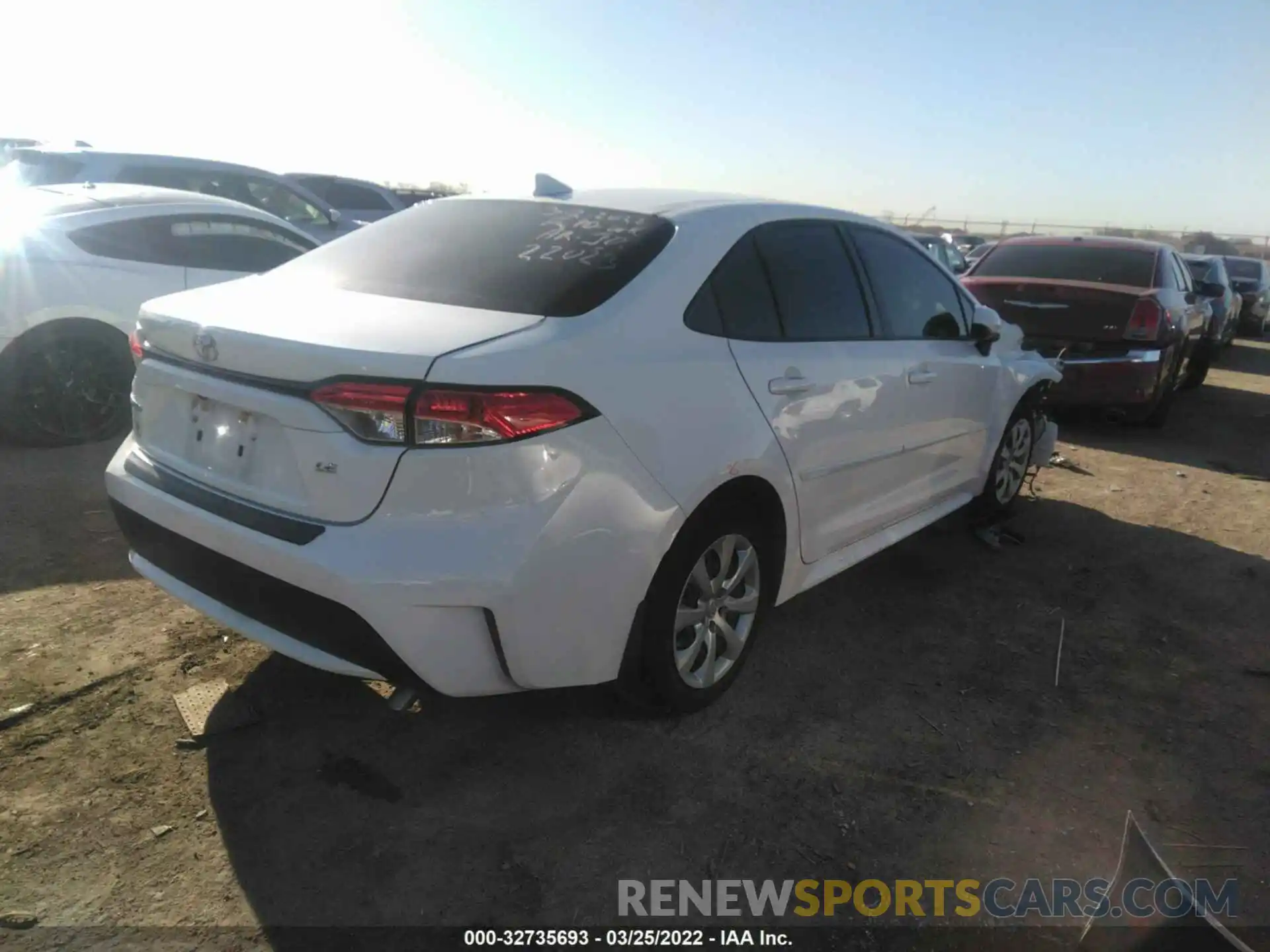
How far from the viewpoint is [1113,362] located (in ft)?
24.6

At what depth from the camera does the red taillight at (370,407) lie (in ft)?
7.30

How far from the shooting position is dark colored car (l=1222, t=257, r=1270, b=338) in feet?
59.7

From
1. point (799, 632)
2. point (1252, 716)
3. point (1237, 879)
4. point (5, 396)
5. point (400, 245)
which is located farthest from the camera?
point (5, 396)

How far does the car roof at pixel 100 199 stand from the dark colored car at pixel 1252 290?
18.3m

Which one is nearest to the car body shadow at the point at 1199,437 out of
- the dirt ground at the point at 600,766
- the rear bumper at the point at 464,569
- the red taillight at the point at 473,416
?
the dirt ground at the point at 600,766

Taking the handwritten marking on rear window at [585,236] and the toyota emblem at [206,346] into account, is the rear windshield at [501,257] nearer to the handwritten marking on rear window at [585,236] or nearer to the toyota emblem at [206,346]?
the handwritten marking on rear window at [585,236]

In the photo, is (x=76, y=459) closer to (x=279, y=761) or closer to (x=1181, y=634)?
(x=279, y=761)

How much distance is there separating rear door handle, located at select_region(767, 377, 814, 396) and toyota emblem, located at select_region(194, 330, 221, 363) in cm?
166

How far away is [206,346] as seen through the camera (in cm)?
252

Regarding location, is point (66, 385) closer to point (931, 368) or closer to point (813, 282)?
point (813, 282)

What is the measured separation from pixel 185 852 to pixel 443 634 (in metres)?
0.86

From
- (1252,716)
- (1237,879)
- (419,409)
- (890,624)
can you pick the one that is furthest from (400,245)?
(1252,716)

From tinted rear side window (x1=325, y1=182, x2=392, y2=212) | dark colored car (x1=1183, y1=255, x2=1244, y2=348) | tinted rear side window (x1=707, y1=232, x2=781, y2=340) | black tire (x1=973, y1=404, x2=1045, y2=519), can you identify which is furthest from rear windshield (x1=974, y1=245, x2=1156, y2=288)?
tinted rear side window (x1=325, y1=182, x2=392, y2=212)

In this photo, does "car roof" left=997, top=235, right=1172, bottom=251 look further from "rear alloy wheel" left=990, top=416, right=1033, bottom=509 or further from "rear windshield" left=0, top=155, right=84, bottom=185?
"rear windshield" left=0, top=155, right=84, bottom=185
